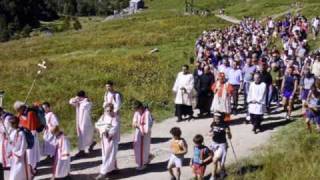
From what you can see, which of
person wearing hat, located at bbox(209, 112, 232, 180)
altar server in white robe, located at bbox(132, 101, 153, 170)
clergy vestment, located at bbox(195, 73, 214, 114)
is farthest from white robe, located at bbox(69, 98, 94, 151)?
clergy vestment, located at bbox(195, 73, 214, 114)

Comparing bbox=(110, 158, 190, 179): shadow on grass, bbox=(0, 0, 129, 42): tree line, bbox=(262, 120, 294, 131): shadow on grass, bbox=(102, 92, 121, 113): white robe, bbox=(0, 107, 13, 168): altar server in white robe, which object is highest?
bbox=(102, 92, 121, 113): white robe

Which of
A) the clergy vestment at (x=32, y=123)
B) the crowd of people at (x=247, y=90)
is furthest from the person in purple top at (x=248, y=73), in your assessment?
the clergy vestment at (x=32, y=123)

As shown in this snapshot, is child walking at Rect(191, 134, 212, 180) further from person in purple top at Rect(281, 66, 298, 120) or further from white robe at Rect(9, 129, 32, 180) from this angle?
person in purple top at Rect(281, 66, 298, 120)

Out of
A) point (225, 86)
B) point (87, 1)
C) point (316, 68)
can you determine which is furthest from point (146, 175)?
point (87, 1)

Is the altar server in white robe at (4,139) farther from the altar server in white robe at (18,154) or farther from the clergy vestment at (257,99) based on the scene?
Answer: the clergy vestment at (257,99)

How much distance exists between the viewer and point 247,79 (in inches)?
906

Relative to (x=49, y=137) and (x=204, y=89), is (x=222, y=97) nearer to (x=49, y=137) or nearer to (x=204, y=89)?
(x=204, y=89)

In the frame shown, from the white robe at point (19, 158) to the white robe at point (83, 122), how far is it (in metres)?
3.41

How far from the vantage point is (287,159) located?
1655cm

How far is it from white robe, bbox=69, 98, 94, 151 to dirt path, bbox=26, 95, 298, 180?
19.2 inches

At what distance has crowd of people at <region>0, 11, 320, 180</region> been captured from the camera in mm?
15117

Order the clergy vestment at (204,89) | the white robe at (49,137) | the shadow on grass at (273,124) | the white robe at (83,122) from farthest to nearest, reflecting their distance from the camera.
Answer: the clergy vestment at (204,89), the shadow on grass at (273,124), the white robe at (83,122), the white robe at (49,137)

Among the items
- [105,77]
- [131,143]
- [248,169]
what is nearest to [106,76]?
[105,77]

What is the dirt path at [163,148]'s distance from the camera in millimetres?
17312
